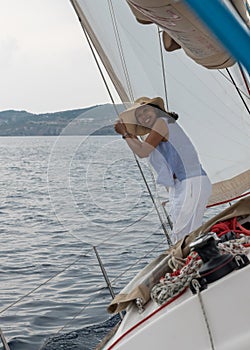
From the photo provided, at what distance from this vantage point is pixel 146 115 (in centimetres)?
222

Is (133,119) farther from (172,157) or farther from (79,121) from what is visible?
(79,121)

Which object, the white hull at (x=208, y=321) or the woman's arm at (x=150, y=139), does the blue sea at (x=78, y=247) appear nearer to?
the woman's arm at (x=150, y=139)

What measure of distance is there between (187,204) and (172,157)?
180mm

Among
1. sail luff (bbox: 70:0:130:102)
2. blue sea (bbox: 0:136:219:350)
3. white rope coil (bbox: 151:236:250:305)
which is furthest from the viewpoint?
sail luff (bbox: 70:0:130:102)

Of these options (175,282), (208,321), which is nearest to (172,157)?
(175,282)

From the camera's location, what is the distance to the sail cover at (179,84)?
10.0ft

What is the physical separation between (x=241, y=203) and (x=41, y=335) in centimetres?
217


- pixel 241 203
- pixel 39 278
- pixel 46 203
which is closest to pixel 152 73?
pixel 241 203

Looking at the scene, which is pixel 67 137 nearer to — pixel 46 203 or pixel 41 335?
pixel 41 335

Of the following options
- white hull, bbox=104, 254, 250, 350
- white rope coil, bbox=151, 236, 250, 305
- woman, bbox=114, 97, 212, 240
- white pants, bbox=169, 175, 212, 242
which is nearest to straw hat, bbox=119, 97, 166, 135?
woman, bbox=114, 97, 212, 240

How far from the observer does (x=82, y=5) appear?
314 centimetres

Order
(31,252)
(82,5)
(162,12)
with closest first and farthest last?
(162,12) < (82,5) < (31,252)

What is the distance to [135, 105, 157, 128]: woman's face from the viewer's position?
2.19 meters

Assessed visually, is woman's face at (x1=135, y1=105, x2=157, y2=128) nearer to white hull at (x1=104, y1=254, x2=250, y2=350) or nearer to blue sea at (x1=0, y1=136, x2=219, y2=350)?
blue sea at (x1=0, y1=136, x2=219, y2=350)
